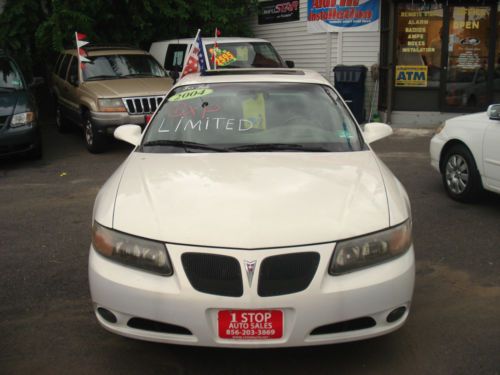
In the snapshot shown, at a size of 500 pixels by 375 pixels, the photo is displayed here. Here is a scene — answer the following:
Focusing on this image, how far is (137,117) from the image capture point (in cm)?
968

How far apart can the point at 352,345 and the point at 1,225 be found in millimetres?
4225

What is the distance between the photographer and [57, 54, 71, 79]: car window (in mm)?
11813

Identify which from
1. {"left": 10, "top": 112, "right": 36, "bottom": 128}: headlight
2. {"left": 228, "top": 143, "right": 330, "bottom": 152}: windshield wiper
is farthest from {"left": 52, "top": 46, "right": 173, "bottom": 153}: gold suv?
{"left": 228, "top": 143, "right": 330, "bottom": 152}: windshield wiper

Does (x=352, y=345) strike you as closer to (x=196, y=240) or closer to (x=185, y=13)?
(x=196, y=240)

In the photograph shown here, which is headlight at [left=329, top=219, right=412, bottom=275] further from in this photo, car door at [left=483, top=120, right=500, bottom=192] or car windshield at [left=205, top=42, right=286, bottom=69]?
car windshield at [left=205, top=42, right=286, bottom=69]

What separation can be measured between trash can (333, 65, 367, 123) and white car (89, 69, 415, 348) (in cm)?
943

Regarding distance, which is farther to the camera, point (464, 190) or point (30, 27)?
point (30, 27)

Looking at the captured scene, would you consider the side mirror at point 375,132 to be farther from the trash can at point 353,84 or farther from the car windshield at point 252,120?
the trash can at point 353,84

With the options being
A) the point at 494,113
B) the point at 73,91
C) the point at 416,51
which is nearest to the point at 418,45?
the point at 416,51

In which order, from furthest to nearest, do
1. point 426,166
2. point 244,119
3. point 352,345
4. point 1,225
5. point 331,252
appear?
point 426,166
point 1,225
point 244,119
point 352,345
point 331,252

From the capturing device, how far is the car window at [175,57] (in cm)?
1263

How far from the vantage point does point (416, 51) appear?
1250cm

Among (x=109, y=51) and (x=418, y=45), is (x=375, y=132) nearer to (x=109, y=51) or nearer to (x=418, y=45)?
(x=109, y=51)

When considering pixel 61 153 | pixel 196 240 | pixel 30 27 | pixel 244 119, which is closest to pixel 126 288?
pixel 196 240
